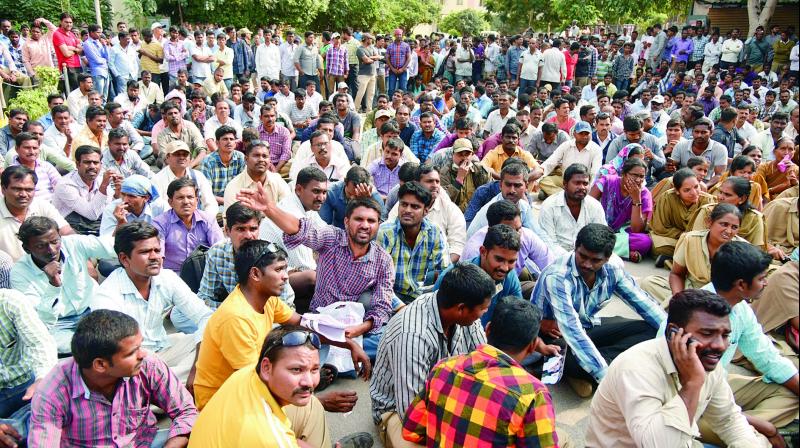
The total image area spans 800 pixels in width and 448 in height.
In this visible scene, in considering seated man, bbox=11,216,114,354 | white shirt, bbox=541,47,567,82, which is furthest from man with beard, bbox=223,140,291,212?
white shirt, bbox=541,47,567,82

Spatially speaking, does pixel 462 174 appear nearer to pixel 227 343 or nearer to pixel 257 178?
pixel 257 178

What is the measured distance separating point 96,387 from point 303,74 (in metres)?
12.1

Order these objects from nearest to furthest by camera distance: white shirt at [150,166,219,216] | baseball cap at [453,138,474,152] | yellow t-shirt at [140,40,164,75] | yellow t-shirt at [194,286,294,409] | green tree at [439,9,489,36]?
yellow t-shirt at [194,286,294,409] < white shirt at [150,166,219,216] < baseball cap at [453,138,474,152] < yellow t-shirt at [140,40,164,75] < green tree at [439,9,489,36]

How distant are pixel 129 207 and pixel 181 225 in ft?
1.65

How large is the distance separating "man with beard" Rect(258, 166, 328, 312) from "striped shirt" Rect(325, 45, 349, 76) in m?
8.85

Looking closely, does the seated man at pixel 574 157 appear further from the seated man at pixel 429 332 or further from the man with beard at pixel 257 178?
the seated man at pixel 429 332

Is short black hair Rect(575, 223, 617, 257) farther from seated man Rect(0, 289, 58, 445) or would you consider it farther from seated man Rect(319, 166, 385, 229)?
seated man Rect(0, 289, 58, 445)

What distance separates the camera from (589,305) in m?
3.81

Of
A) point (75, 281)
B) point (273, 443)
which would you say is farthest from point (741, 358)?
point (75, 281)

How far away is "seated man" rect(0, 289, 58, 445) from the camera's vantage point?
3.01 m

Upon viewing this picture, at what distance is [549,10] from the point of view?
93.3ft

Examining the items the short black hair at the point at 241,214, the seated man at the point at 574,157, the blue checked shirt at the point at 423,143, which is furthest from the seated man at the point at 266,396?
the blue checked shirt at the point at 423,143

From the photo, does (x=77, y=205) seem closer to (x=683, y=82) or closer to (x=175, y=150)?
(x=175, y=150)

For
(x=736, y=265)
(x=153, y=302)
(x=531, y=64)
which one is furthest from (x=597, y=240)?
(x=531, y=64)
